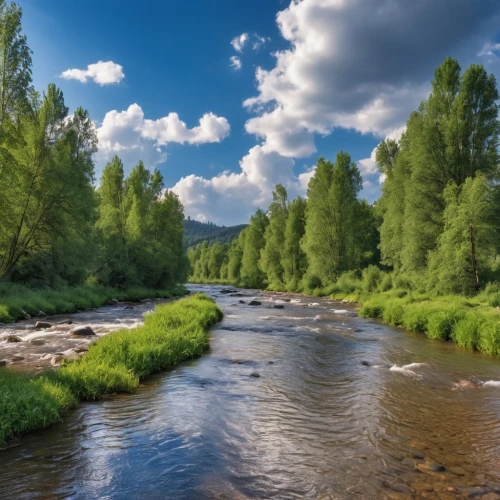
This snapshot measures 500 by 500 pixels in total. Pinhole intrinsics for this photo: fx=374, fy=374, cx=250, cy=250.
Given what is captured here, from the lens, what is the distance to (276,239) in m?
A: 72.6

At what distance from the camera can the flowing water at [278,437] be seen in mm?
5543

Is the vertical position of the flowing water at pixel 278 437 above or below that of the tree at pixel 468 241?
below

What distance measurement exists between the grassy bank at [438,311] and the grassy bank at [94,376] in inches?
460

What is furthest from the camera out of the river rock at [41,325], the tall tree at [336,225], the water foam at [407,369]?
the tall tree at [336,225]

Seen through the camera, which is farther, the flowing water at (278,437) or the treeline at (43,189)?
the treeline at (43,189)

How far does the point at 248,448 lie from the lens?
6895 mm

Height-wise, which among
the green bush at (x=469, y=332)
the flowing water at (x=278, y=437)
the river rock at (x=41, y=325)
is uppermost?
the green bush at (x=469, y=332)

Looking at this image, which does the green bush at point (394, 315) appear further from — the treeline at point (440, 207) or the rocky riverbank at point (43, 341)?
the rocky riverbank at point (43, 341)

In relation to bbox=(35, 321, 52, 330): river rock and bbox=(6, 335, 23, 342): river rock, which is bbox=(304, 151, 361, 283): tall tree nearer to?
bbox=(35, 321, 52, 330): river rock

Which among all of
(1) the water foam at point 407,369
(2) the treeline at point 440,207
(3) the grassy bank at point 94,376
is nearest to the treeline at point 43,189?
(3) the grassy bank at point 94,376

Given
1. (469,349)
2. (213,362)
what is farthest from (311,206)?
(213,362)

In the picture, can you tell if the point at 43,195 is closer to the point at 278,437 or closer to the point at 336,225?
the point at 278,437

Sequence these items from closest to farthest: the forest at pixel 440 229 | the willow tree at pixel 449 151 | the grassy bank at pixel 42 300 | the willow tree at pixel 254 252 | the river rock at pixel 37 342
Result: the river rock at pixel 37 342 → the grassy bank at pixel 42 300 → the forest at pixel 440 229 → the willow tree at pixel 449 151 → the willow tree at pixel 254 252

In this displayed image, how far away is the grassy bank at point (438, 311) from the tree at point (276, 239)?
102 ft
